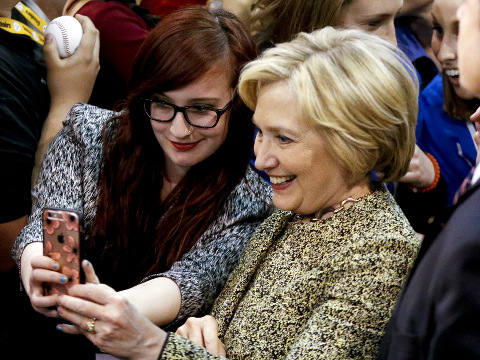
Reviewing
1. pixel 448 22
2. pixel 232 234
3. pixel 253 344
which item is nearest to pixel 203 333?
pixel 253 344

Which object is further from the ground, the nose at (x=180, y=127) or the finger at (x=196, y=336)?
the nose at (x=180, y=127)

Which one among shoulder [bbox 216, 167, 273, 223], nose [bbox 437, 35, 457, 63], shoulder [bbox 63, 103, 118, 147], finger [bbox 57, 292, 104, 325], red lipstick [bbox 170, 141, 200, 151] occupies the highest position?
shoulder [bbox 63, 103, 118, 147]

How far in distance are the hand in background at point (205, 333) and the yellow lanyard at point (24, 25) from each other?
3.91 feet

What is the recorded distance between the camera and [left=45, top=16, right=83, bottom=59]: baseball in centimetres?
243

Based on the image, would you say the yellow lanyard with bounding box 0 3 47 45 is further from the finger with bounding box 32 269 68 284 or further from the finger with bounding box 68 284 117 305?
the finger with bounding box 68 284 117 305

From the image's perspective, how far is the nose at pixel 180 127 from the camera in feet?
6.64

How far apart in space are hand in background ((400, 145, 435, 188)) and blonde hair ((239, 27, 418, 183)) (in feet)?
2.40

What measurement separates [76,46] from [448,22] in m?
1.34

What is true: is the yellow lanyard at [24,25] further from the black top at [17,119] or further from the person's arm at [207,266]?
the person's arm at [207,266]

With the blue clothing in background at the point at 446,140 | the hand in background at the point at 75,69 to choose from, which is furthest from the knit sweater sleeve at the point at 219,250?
the blue clothing in background at the point at 446,140

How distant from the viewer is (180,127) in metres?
2.03

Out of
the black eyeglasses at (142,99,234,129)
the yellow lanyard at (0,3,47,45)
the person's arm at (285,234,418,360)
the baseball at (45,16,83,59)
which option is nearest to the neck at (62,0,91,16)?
the yellow lanyard at (0,3,47,45)

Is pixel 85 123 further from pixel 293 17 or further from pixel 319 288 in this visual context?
pixel 319 288

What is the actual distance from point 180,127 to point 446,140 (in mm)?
1131
